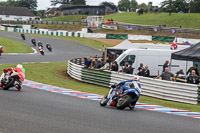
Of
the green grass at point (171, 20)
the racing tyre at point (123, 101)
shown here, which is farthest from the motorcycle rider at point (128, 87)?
the green grass at point (171, 20)

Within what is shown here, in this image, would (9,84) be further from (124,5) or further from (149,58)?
(124,5)

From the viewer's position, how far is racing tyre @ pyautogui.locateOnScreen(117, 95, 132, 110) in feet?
38.9

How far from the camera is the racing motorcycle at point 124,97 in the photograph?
11837mm

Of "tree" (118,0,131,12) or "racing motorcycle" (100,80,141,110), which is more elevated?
"tree" (118,0,131,12)

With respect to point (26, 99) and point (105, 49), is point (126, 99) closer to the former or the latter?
point (26, 99)

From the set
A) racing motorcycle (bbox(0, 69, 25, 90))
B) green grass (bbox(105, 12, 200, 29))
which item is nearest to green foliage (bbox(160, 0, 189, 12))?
green grass (bbox(105, 12, 200, 29))

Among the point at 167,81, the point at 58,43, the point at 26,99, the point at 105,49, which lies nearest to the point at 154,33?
the point at 58,43

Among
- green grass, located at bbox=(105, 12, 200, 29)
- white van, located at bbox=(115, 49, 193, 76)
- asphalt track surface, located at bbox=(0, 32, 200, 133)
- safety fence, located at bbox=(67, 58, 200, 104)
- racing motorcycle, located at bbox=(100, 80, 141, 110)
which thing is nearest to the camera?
asphalt track surface, located at bbox=(0, 32, 200, 133)

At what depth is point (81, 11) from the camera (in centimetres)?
12081

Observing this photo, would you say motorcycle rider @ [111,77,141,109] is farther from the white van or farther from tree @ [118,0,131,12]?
tree @ [118,0,131,12]

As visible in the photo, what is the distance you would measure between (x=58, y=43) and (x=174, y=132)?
43.9 metres

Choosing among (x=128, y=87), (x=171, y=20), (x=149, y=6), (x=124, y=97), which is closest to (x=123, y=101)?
(x=124, y=97)

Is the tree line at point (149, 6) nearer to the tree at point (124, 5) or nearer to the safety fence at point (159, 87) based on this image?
the tree at point (124, 5)

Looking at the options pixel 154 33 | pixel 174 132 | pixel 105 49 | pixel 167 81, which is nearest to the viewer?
pixel 174 132
